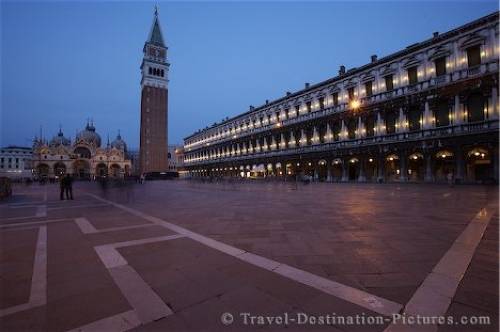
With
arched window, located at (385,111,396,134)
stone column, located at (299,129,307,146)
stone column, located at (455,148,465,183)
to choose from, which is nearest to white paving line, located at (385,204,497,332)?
stone column, located at (455,148,465,183)

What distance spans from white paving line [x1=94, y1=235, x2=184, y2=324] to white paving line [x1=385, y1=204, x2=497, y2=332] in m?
2.19

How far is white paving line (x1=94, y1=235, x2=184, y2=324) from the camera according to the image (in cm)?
250

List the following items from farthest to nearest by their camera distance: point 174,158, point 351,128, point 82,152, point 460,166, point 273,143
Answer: point 174,158 → point 82,152 → point 273,143 → point 351,128 → point 460,166

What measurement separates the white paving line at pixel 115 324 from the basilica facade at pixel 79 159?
3577 inches

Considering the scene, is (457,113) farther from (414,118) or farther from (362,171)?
(362,171)

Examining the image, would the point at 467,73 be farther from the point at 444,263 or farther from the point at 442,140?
the point at 444,263

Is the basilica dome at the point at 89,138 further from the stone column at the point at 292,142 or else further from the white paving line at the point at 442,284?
the white paving line at the point at 442,284

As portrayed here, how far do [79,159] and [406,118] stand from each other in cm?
10571

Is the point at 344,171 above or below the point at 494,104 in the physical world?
below

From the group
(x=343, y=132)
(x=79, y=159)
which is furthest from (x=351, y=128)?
(x=79, y=159)

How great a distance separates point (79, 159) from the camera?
94.5 metres

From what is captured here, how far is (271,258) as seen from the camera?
401 cm

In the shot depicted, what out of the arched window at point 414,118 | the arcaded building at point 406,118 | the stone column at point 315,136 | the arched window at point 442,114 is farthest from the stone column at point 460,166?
the stone column at point 315,136

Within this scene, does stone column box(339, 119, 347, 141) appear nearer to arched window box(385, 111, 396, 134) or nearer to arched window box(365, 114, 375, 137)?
arched window box(365, 114, 375, 137)
